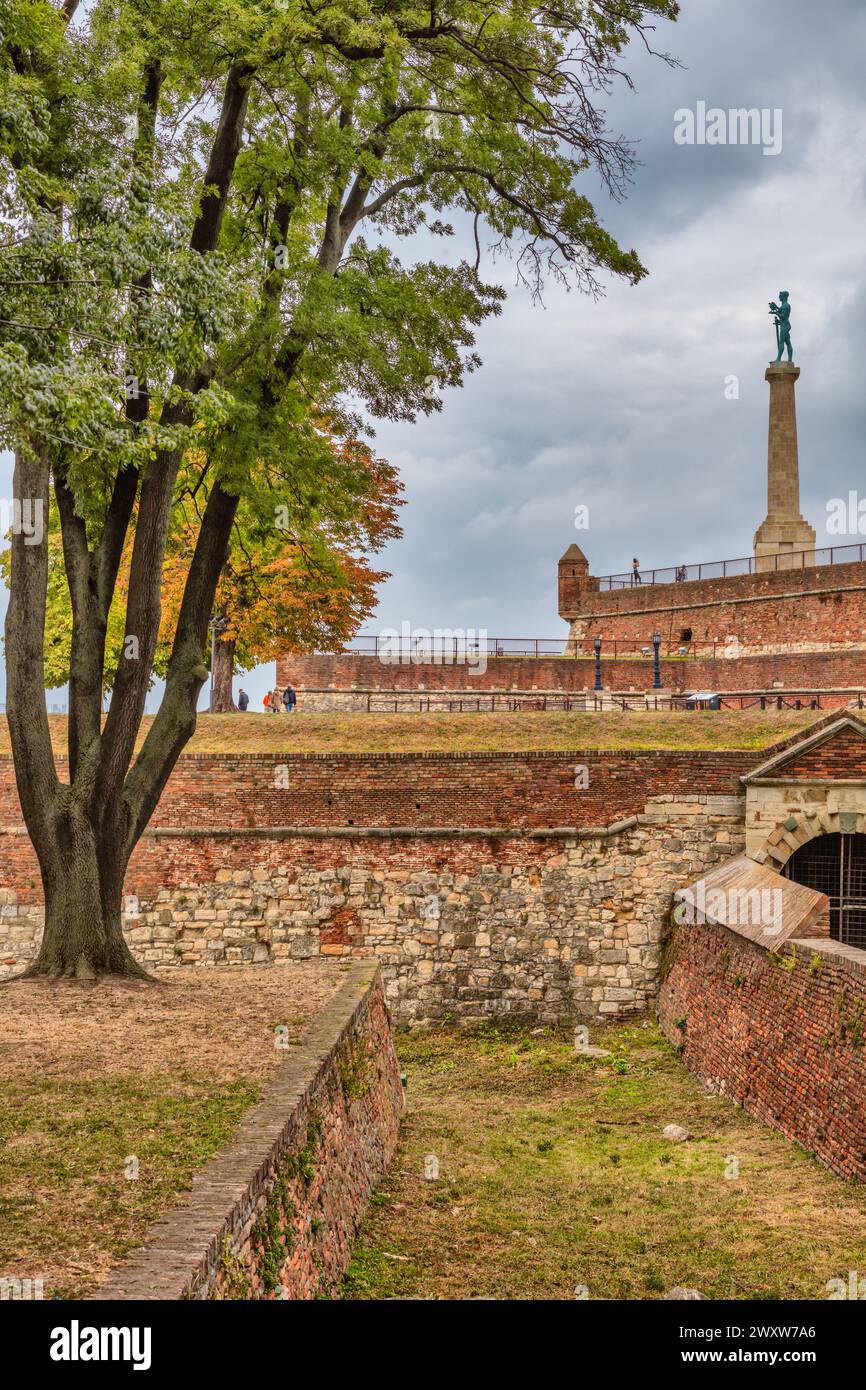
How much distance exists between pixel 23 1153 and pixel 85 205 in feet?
22.4

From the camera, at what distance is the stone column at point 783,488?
36406 mm

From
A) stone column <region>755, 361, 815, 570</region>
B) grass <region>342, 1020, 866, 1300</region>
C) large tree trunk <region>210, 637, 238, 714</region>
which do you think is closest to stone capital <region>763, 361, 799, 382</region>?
stone column <region>755, 361, 815, 570</region>

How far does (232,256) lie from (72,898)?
7287 mm

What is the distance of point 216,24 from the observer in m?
10.7

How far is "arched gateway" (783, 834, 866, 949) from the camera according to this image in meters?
15.8

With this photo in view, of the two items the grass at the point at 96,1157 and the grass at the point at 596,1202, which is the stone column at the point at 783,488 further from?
the grass at the point at 96,1157

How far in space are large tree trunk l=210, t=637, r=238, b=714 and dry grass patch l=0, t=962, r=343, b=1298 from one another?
16.0 metres

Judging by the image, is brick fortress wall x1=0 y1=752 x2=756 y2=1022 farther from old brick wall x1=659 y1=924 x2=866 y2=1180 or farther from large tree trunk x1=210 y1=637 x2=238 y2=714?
large tree trunk x1=210 y1=637 x2=238 y2=714

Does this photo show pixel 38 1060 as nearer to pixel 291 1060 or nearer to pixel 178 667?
pixel 291 1060

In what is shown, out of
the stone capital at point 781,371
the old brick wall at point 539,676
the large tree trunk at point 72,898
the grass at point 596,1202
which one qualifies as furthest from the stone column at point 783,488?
the large tree trunk at point 72,898

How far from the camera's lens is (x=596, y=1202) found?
945cm

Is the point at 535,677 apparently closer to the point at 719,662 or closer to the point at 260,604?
the point at 719,662

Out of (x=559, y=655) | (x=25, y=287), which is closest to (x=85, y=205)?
(x=25, y=287)

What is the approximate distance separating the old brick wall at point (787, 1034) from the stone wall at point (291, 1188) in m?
3.87
